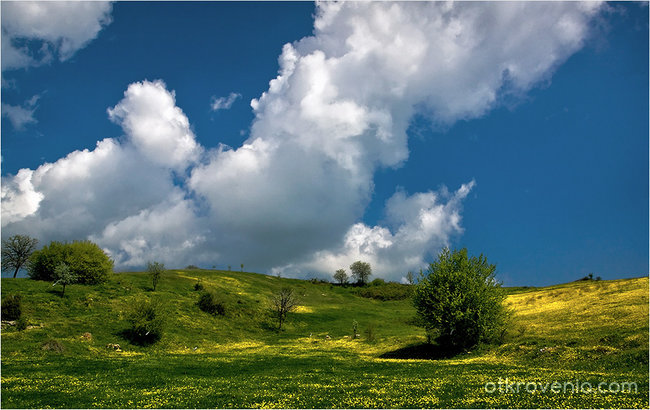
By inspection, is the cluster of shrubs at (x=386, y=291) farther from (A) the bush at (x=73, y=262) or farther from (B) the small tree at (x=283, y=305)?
(A) the bush at (x=73, y=262)

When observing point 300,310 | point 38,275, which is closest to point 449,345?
point 300,310

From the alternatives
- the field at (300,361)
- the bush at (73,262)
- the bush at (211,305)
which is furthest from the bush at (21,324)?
the bush at (211,305)

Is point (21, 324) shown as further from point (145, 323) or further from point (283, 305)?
point (283, 305)

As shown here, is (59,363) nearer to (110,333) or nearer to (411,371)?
(110,333)

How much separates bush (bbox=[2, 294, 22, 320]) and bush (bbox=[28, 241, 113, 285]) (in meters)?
19.3

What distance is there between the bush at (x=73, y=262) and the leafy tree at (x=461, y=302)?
198ft

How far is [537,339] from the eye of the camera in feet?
→ 137

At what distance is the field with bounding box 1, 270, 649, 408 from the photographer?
21766mm

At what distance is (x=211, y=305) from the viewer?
243 feet

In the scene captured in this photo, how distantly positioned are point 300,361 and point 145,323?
2542 centimetres

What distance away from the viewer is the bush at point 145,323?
5244cm

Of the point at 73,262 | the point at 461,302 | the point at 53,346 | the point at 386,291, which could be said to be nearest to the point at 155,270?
the point at 73,262

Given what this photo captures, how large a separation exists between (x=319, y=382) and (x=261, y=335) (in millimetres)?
45397

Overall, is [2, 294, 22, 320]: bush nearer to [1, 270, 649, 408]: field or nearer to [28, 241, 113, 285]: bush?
[1, 270, 649, 408]: field
